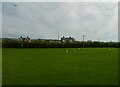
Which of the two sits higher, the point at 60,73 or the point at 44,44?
the point at 44,44

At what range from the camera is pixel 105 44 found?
8931cm

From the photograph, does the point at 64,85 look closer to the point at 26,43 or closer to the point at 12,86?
the point at 12,86

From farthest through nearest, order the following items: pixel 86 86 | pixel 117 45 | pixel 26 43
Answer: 1. pixel 117 45
2. pixel 26 43
3. pixel 86 86

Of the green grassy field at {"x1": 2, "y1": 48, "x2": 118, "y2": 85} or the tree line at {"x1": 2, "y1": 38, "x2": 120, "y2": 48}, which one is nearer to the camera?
the green grassy field at {"x1": 2, "y1": 48, "x2": 118, "y2": 85}

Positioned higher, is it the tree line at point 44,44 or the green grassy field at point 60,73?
the tree line at point 44,44

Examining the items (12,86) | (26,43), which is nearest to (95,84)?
(12,86)

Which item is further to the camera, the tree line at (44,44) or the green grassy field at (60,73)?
the tree line at (44,44)

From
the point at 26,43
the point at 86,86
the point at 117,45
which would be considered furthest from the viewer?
the point at 117,45

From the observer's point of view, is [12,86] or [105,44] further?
[105,44]

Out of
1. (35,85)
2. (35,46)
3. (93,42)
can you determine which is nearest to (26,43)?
(35,46)

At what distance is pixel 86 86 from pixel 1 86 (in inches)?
119

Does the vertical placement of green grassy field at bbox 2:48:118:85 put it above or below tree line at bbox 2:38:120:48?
below

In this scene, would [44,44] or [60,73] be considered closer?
[60,73]

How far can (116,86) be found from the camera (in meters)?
9.84
